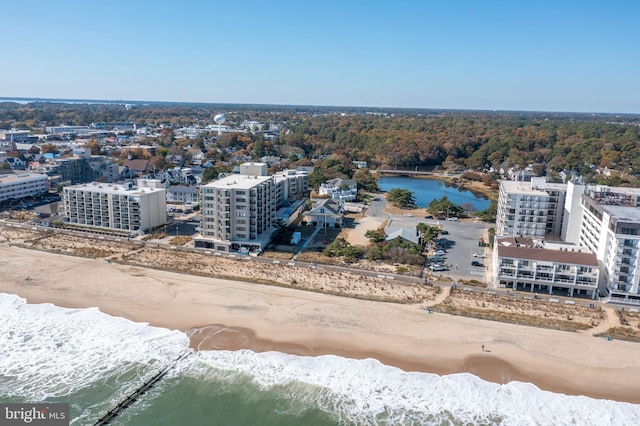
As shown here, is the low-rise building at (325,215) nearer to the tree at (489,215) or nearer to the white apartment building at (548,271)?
the tree at (489,215)

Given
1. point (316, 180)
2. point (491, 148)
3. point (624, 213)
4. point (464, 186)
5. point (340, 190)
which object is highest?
point (491, 148)

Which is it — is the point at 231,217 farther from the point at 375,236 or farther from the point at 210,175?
the point at 210,175

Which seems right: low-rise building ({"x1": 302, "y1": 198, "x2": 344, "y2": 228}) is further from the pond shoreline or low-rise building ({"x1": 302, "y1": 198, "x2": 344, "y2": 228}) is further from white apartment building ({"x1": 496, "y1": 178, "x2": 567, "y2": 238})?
the pond shoreline

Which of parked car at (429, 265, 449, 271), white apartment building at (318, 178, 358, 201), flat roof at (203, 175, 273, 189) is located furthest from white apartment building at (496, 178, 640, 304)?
flat roof at (203, 175, 273, 189)

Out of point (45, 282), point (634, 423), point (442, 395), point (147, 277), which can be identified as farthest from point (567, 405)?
point (45, 282)

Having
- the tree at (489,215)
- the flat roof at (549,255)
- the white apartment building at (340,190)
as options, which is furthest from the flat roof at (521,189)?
the white apartment building at (340,190)

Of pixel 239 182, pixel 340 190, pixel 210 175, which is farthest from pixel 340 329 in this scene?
pixel 210 175
